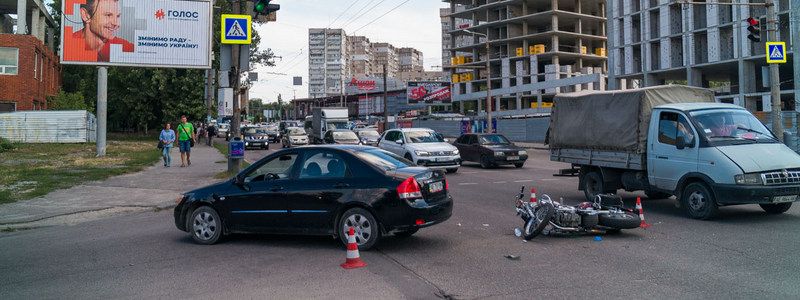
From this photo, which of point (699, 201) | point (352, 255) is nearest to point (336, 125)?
point (699, 201)

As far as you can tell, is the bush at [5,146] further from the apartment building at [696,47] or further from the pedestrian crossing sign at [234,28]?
the apartment building at [696,47]

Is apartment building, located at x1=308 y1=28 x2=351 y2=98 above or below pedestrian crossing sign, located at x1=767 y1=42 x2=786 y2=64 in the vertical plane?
above

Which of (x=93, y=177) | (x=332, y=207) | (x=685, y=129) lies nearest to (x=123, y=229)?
(x=332, y=207)

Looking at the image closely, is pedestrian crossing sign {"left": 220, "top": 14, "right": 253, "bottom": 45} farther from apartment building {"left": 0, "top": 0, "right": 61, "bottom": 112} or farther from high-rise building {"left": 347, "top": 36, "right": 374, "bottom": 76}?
high-rise building {"left": 347, "top": 36, "right": 374, "bottom": 76}

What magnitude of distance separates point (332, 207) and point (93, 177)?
1282cm

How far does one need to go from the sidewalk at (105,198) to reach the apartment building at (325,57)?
12555 cm

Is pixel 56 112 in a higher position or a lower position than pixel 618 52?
lower

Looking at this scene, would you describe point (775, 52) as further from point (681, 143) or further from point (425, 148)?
point (681, 143)

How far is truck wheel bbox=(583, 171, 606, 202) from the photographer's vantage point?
41.2ft

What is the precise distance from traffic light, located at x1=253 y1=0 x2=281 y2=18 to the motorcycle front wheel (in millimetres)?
8807

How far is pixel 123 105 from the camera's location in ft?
160

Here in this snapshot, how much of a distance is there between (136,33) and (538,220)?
77.7 feet

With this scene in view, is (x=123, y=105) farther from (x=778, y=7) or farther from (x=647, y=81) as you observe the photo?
(x=778, y=7)

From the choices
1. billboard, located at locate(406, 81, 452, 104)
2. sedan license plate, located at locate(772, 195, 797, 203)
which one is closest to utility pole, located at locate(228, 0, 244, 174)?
sedan license plate, located at locate(772, 195, 797, 203)
